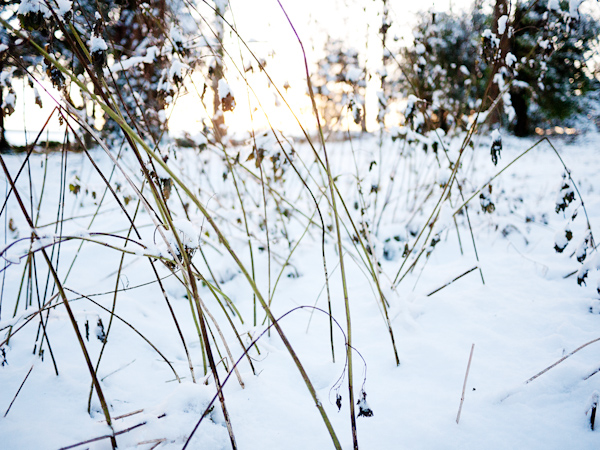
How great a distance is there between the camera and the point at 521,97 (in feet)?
26.1

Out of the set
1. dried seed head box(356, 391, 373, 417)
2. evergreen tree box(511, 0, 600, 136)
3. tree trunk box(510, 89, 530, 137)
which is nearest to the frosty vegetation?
dried seed head box(356, 391, 373, 417)

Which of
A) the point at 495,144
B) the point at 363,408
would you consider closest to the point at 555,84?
the point at 495,144

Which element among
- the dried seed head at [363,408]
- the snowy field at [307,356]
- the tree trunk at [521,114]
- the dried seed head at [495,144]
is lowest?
the snowy field at [307,356]

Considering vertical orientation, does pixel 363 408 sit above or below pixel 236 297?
above

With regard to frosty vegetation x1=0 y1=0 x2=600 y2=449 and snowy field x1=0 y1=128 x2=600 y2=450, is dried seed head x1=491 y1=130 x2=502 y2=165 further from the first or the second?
snowy field x1=0 y1=128 x2=600 y2=450

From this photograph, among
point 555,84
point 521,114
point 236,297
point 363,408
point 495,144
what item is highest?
point 555,84

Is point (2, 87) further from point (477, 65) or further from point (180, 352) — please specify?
point (477, 65)

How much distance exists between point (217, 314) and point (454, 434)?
2.76ft

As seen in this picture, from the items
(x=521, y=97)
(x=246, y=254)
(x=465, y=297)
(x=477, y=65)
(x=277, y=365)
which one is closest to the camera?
(x=277, y=365)

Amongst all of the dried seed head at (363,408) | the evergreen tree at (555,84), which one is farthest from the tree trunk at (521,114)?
the dried seed head at (363,408)

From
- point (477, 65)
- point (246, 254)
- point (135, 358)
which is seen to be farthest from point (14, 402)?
point (477, 65)

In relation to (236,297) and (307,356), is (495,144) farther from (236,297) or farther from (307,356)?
(236,297)

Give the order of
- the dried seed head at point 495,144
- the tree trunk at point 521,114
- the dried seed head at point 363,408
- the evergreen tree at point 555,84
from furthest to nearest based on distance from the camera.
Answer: the tree trunk at point 521,114 < the evergreen tree at point 555,84 < the dried seed head at point 495,144 < the dried seed head at point 363,408

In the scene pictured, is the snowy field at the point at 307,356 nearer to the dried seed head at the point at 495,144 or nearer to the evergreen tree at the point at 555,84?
the dried seed head at the point at 495,144
